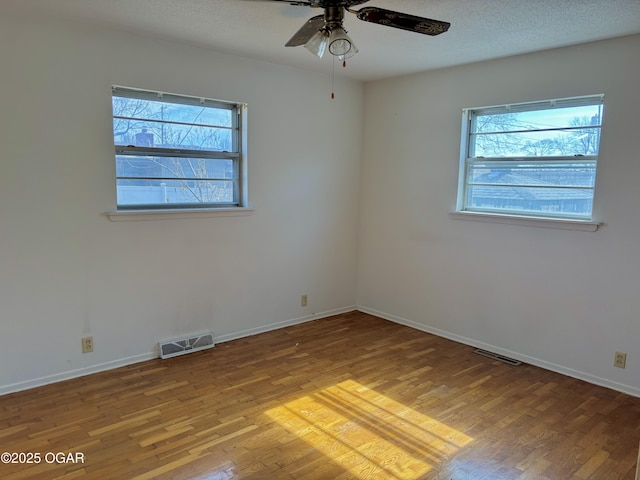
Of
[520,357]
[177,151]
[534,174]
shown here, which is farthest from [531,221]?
[177,151]

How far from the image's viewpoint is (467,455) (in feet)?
7.68

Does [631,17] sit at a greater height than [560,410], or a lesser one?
greater

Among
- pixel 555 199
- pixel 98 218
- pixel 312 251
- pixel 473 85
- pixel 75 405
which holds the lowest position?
pixel 75 405

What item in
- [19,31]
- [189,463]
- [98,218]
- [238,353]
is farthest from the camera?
[238,353]

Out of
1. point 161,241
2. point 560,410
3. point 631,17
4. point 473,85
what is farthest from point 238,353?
point 631,17

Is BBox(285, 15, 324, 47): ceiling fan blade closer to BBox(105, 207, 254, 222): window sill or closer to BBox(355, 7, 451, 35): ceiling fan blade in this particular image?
BBox(355, 7, 451, 35): ceiling fan blade

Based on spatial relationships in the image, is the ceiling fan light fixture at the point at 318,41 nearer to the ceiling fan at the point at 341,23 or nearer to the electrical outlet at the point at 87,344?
the ceiling fan at the point at 341,23

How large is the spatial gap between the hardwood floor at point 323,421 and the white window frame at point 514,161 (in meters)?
1.15

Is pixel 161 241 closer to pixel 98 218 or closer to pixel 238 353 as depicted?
pixel 98 218

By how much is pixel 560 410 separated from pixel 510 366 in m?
0.68

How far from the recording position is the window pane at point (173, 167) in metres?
3.33

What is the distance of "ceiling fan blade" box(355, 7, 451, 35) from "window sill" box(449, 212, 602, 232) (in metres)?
1.85

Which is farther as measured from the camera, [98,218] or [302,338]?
[302,338]

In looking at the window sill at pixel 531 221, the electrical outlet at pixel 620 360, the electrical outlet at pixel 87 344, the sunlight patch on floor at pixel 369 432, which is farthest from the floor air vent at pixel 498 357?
the electrical outlet at pixel 87 344
